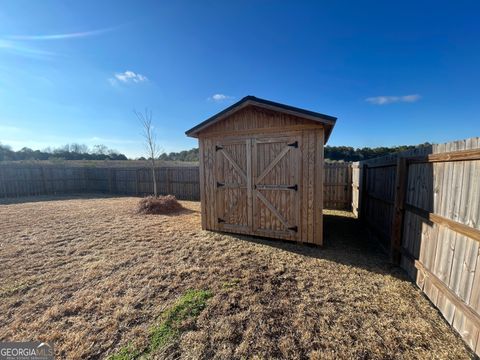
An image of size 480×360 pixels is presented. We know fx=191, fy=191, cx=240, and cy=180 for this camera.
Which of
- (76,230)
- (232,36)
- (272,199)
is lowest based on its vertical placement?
(76,230)

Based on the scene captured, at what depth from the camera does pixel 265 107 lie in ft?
14.3

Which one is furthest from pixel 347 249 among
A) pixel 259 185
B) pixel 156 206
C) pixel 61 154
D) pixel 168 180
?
pixel 61 154

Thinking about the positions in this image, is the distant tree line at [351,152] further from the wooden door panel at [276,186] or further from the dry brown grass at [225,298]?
the dry brown grass at [225,298]

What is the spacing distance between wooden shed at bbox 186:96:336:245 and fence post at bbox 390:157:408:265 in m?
1.27

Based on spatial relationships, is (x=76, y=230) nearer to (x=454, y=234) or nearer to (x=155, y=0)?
(x=155, y=0)

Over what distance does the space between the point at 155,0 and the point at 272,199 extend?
657cm

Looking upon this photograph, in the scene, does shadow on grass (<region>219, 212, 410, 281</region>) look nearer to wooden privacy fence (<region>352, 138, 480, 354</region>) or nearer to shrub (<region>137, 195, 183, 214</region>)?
A: wooden privacy fence (<region>352, 138, 480, 354</region>)

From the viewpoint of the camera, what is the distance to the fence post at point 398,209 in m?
3.30

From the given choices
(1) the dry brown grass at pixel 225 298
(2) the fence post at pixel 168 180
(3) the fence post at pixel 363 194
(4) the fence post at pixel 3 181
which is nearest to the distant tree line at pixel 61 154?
(4) the fence post at pixel 3 181

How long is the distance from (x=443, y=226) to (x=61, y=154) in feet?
139

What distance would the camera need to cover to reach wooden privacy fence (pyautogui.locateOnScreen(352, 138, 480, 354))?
1.88 meters

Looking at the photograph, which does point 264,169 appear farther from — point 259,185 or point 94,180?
point 94,180

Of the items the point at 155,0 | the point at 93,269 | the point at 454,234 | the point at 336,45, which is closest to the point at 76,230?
the point at 93,269

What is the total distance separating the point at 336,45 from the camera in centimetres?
725
